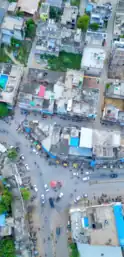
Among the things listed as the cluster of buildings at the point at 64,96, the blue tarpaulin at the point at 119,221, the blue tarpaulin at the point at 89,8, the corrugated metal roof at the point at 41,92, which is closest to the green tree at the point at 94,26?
the blue tarpaulin at the point at 89,8

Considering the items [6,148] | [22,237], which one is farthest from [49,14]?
[22,237]

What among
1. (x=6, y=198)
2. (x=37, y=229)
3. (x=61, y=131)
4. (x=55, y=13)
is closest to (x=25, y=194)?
(x=6, y=198)

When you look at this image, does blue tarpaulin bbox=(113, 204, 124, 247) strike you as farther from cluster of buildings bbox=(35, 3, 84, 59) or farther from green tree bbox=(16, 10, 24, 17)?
green tree bbox=(16, 10, 24, 17)

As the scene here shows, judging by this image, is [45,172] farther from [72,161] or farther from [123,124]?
[123,124]

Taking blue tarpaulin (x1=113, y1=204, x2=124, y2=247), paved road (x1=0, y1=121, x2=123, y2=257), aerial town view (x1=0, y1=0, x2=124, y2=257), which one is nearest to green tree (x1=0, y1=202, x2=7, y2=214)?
aerial town view (x1=0, y1=0, x2=124, y2=257)

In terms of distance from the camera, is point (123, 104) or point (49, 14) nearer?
point (123, 104)

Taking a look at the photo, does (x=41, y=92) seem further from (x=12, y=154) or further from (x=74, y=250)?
(x=74, y=250)

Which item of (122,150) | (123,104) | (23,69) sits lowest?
(122,150)

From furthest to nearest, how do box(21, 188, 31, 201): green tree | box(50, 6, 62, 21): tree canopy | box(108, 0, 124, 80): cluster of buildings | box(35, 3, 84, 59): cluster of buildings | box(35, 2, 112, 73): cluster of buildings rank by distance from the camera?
box(50, 6, 62, 21): tree canopy < box(35, 3, 84, 59): cluster of buildings < box(35, 2, 112, 73): cluster of buildings < box(108, 0, 124, 80): cluster of buildings < box(21, 188, 31, 201): green tree
